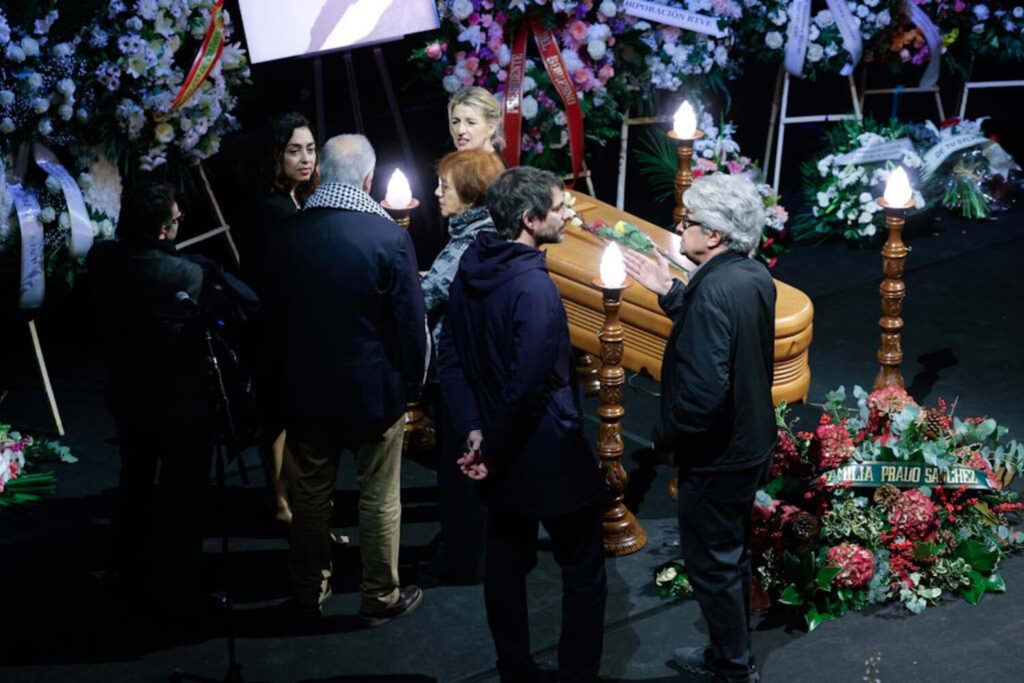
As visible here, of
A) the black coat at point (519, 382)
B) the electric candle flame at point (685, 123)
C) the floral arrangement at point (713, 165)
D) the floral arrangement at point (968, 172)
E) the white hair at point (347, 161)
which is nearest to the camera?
the black coat at point (519, 382)

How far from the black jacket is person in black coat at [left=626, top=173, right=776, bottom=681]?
1396 mm

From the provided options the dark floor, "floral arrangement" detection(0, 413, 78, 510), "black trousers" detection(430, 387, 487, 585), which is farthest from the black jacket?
"floral arrangement" detection(0, 413, 78, 510)

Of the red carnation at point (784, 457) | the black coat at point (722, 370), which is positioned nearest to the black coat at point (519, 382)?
the black coat at point (722, 370)

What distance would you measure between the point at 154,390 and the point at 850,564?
7.04 ft

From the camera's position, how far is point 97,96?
544cm

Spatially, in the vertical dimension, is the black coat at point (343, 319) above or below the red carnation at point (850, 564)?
above

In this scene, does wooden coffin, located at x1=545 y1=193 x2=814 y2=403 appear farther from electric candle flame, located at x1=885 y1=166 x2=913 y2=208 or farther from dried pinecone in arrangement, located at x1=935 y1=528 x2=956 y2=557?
dried pinecone in arrangement, located at x1=935 y1=528 x2=956 y2=557

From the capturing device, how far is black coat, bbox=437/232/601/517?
3.24 m

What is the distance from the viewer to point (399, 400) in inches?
Answer: 151

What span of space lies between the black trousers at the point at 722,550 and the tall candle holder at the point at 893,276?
1917 millimetres

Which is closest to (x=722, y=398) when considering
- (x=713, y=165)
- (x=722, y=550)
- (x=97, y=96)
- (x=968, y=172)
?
(x=722, y=550)

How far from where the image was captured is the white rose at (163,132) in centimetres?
568

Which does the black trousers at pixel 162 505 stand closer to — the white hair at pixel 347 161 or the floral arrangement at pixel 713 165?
the white hair at pixel 347 161

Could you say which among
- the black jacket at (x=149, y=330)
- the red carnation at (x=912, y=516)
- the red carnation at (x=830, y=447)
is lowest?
the red carnation at (x=912, y=516)
